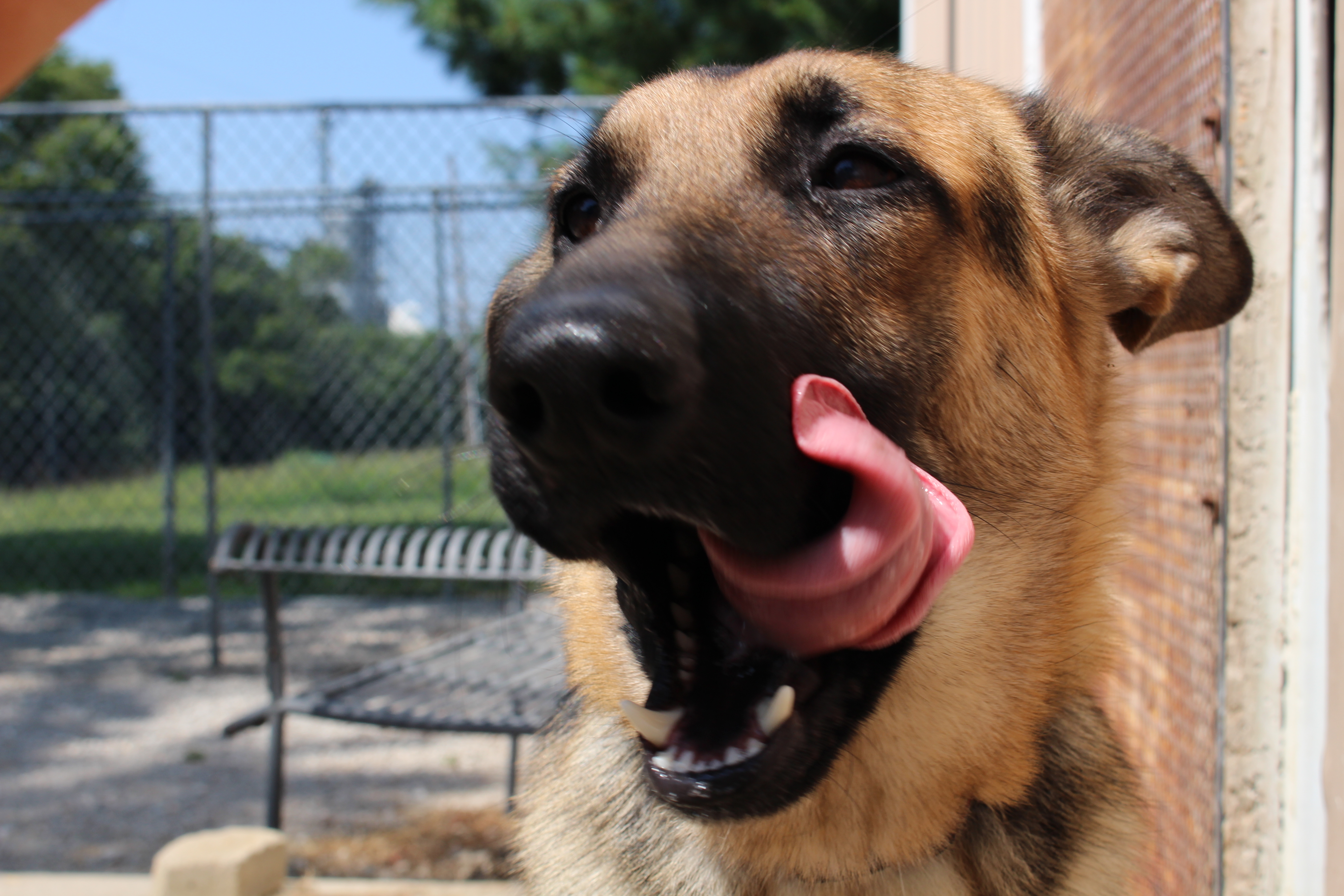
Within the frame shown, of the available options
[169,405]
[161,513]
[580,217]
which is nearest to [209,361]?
[169,405]

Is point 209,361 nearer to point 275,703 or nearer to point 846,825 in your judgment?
point 275,703

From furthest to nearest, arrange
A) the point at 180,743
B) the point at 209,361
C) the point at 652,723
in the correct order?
the point at 209,361 → the point at 180,743 → the point at 652,723

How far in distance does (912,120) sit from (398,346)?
678 centimetres

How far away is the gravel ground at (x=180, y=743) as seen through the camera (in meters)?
4.52

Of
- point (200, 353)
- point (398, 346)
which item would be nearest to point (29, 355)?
point (200, 353)

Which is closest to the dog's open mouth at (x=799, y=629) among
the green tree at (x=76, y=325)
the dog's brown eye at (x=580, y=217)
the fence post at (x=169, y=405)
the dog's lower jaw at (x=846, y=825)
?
the dog's lower jaw at (x=846, y=825)

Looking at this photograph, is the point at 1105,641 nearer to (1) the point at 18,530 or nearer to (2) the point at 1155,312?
(2) the point at 1155,312

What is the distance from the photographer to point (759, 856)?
5.15ft

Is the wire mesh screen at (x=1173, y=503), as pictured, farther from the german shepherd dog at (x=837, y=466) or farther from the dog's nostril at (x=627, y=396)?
the dog's nostril at (x=627, y=396)

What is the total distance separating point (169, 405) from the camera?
7.62 m

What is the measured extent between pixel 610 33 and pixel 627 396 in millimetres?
12153

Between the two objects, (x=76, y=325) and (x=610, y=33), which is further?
(x=610, y=33)

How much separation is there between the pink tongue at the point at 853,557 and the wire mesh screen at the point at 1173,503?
87cm

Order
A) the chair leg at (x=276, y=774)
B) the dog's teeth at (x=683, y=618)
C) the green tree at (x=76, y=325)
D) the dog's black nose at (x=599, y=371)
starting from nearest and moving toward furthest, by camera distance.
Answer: the dog's black nose at (x=599, y=371), the dog's teeth at (x=683, y=618), the chair leg at (x=276, y=774), the green tree at (x=76, y=325)
